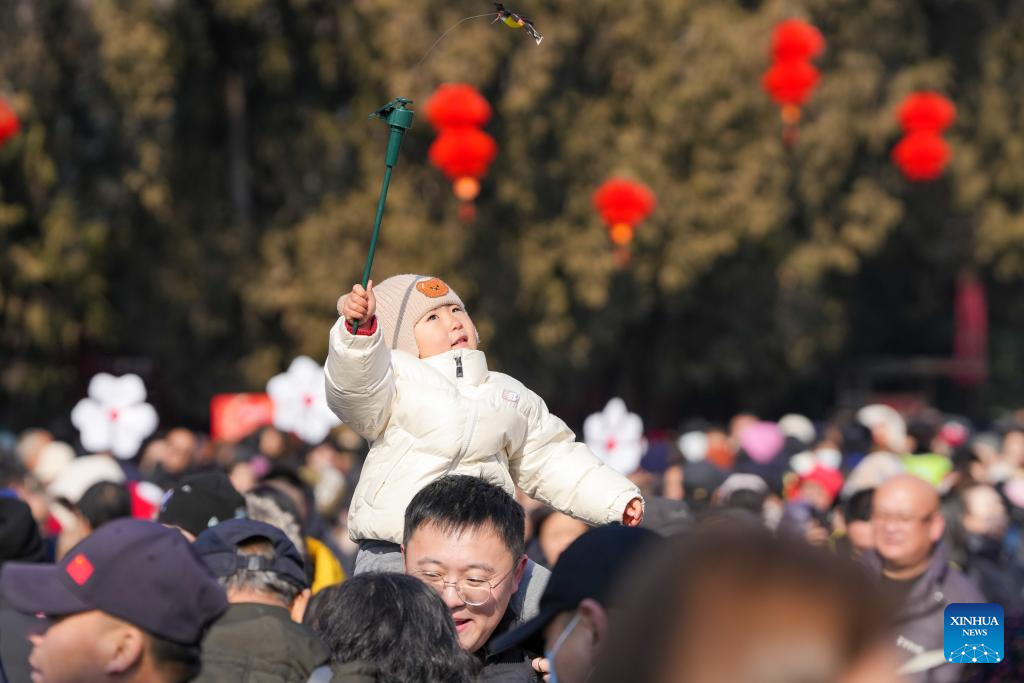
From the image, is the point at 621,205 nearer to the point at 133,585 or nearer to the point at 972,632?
the point at 972,632

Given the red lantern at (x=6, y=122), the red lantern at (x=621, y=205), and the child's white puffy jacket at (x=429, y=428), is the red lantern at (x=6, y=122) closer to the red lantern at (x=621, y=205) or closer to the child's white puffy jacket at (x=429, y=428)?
the red lantern at (x=621, y=205)

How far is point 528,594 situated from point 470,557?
1.30 ft

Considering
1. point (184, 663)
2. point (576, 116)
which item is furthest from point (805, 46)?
point (184, 663)

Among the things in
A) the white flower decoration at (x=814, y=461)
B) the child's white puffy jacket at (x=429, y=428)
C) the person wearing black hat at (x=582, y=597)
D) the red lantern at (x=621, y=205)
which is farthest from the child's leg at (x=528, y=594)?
the red lantern at (x=621, y=205)

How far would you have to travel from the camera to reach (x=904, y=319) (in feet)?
98.0

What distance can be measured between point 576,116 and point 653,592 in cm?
1929

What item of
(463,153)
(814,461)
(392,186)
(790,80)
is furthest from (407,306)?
(392,186)

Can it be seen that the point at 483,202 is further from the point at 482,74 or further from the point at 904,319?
the point at 904,319

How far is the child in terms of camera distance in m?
3.89

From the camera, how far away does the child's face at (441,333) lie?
4.25m

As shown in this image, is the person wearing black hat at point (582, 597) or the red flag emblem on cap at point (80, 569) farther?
→ the red flag emblem on cap at point (80, 569)

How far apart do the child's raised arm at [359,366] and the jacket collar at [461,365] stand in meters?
0.20

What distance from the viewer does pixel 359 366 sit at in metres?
3.83

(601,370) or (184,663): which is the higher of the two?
(601,370)
